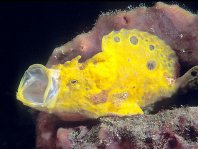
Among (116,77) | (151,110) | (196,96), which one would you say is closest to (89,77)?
(116,77)

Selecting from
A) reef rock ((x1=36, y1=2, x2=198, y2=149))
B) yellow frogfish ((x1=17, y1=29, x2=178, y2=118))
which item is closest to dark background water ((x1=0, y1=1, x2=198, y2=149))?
reef rock ((x1=36, y1=2, x2=198, y2=149))

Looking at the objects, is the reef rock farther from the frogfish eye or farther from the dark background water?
the dark background water

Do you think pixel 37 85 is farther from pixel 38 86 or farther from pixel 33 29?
pixel 33 29

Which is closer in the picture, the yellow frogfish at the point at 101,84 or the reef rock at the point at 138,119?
the reef rock at the point at 138,119

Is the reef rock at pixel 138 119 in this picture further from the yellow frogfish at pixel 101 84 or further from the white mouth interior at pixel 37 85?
the white mouth interior at pixel 37 85

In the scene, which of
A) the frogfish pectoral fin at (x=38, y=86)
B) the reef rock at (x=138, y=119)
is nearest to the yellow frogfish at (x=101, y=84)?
the frogfish pectoral fin at (x=38, y=86)
